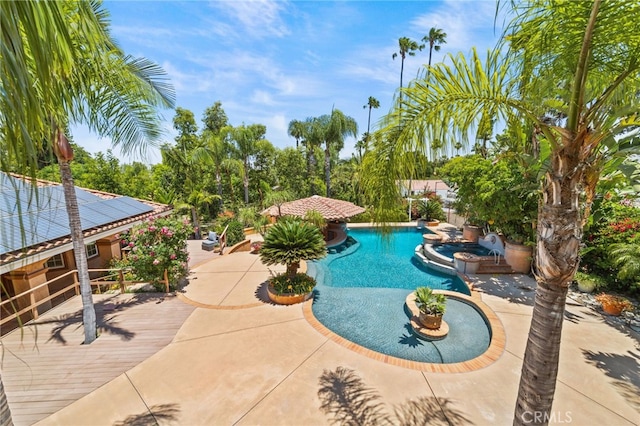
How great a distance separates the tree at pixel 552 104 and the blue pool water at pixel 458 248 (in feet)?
36.9

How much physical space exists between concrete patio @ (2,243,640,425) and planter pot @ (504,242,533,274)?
12.9ft

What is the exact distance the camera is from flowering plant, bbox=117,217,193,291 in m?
8.95

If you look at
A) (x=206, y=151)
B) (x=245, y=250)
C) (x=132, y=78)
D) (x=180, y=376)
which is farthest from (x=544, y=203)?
(x=206, y=151)

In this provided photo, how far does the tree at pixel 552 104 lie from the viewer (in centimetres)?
273

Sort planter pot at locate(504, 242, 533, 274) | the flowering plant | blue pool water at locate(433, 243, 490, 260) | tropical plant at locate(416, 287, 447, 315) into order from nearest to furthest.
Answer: tropical plant at locate(416, 287, 447, 315), the flowering plant, planter pot at locate(504, 242, 533, 274), blue pool water at locate(433, 243, 490, 260)

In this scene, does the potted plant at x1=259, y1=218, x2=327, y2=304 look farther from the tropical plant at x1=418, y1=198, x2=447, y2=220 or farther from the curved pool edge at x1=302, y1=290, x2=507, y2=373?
the tropical plant at x1=418, y1=198, x2=447, y2=220

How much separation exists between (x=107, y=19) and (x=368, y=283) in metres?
11.6

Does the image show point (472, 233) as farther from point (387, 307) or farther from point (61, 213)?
point (61, 213)

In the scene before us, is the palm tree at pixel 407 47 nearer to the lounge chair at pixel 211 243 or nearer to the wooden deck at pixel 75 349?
the lounge chair at pixel 211 243

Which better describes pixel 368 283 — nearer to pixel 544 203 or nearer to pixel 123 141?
pixel 544 203

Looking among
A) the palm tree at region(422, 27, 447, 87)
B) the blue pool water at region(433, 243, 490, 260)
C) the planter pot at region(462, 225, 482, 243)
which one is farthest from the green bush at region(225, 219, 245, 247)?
the palm tree at region(422, 27, 447, 87)

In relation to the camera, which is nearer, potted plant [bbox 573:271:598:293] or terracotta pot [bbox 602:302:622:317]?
terracotta pot [bbox 602:302:622:317]

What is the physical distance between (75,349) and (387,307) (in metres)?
8.70

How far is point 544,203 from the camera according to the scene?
119 inches
